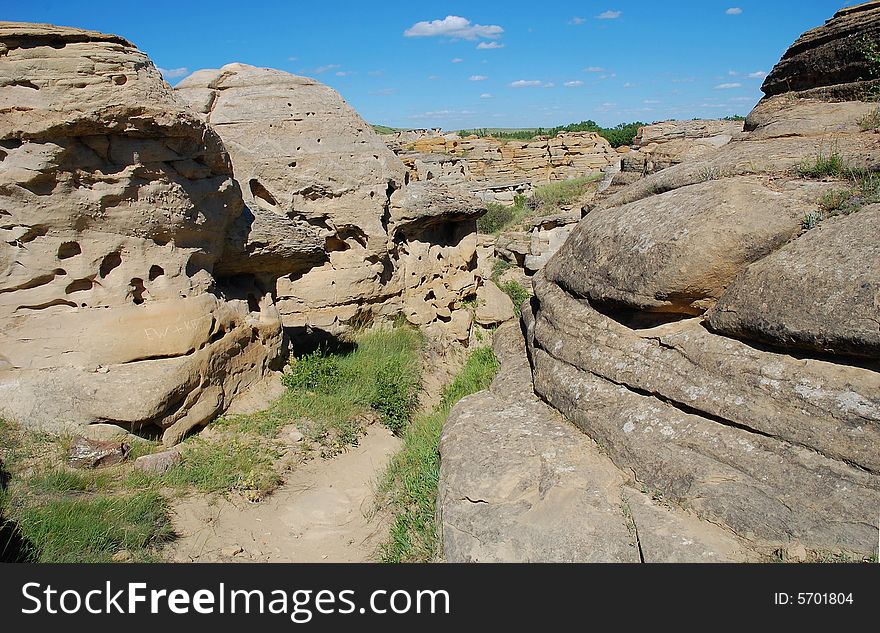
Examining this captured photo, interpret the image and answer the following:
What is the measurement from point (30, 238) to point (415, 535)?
143 inches

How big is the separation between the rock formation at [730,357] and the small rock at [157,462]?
211cm

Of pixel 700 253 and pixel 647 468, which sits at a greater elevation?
pixel 700 253

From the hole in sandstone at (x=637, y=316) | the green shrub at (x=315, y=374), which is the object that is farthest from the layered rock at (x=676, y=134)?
the green shrub at (x=315, y=374)

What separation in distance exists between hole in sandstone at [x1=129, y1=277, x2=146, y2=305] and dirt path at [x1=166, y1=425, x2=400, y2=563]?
1.80 m

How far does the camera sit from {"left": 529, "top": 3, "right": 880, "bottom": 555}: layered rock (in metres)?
3.31

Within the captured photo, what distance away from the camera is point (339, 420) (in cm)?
593

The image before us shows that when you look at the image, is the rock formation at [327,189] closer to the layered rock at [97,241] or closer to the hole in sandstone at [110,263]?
the layered rock at [97,241]

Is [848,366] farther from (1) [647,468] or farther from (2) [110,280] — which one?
(2) [110,280]

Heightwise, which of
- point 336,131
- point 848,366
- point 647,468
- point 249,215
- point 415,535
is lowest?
point 415,535

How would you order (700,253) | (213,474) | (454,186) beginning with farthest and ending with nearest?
(454,186)
(213,474)
(700,253)

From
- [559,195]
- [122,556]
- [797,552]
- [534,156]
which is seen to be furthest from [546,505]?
[534,156]

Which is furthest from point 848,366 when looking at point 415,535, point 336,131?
point 336,131

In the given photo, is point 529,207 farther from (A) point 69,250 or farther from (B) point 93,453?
(B) point 93,453

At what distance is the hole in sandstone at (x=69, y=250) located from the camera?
4928 mm
